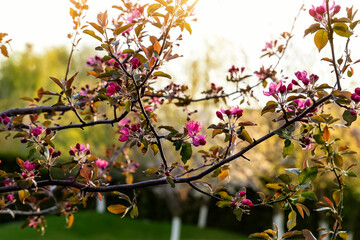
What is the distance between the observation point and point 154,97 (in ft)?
10.2

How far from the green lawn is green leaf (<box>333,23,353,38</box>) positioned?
11.8m

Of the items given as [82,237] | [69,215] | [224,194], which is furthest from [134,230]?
[224,194]

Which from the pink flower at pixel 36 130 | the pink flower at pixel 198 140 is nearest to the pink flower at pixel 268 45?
the pink flower at pixel 198 140

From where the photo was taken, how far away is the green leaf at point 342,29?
5.63ft

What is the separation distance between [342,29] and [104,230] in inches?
546

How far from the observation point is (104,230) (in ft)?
47.5

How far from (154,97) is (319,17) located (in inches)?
62.2

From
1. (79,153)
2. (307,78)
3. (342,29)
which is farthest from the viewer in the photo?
(79,153)

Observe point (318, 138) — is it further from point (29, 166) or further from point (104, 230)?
point (104, 230)

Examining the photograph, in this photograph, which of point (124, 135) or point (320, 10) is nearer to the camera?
point (320, 10)

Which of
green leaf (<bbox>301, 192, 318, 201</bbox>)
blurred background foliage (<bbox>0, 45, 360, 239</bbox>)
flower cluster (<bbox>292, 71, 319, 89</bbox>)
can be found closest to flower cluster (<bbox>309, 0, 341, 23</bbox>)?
flower cluster (<bbox>292, 71, 319, 89</bbox>)

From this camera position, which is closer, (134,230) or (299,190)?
(299,190)

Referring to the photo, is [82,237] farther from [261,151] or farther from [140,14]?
[140,14]

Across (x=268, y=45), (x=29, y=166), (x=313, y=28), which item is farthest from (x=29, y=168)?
(x=268, y=45)
